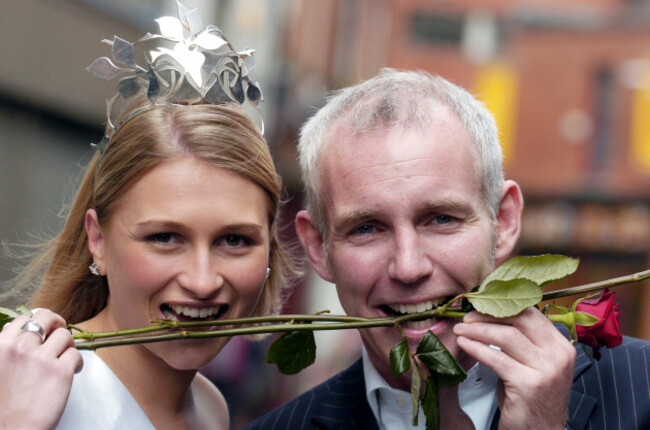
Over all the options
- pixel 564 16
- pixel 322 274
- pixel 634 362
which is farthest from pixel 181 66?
pixel 564 16

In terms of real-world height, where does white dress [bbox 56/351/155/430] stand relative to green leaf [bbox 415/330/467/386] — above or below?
below

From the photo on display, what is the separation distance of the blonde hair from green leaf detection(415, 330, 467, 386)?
0.83 metres

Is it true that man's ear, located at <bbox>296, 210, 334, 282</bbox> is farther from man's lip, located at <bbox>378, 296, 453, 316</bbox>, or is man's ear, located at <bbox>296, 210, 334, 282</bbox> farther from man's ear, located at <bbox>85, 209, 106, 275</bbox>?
man's ear, located at <bbox>85, 209, 106, 275</bbox>

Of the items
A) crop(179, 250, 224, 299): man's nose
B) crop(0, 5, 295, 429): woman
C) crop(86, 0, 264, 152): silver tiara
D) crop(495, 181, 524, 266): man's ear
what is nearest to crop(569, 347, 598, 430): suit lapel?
crop(495, 181, 524, 266): man's ear

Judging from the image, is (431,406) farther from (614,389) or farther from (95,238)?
(95,238)

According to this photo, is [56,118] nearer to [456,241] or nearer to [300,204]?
[456,241]

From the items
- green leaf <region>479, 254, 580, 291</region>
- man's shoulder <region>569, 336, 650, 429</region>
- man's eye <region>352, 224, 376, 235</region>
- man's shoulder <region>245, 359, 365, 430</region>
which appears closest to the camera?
green leaf <region>479, 254, 580, 291</region>

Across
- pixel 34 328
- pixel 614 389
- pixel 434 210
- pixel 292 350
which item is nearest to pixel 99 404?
pixel 34 328

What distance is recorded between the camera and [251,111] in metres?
3.45

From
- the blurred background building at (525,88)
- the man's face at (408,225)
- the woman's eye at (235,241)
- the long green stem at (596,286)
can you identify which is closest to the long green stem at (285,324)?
the long green stem at (596,286)

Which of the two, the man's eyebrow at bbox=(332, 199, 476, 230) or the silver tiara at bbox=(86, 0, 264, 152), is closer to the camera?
the man's eyebrow at bbox=(332, 199, 476, 230)

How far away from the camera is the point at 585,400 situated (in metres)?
3.07

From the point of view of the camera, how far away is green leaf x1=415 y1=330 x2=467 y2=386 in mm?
2688

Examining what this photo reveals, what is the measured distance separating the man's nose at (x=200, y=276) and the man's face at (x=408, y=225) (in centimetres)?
49
